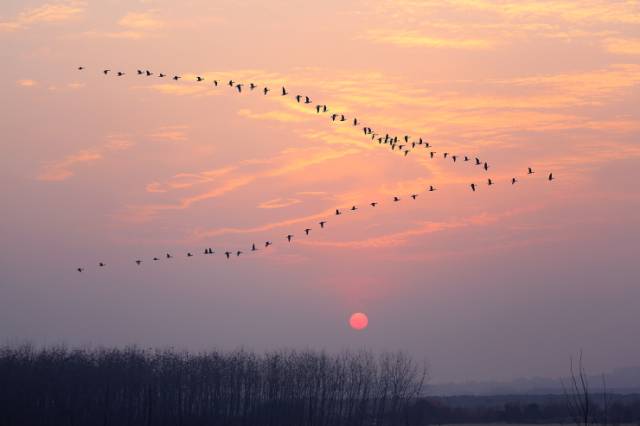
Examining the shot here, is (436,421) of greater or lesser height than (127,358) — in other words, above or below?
below

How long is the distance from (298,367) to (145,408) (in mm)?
31067

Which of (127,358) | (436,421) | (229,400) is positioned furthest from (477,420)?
(127,358)

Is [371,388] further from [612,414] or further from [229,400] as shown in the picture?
[612,414]

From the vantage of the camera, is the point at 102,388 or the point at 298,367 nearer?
the point at 102,388

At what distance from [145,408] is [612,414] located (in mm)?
76532

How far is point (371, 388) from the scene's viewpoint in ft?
374

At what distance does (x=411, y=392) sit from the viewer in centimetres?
10869

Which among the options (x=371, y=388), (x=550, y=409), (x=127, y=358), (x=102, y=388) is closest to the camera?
(x=102, y=388)

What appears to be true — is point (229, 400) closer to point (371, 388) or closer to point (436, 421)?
→ point (371, 388)

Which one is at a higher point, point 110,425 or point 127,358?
point 127,358

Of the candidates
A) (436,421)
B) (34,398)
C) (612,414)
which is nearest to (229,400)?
(34,398)

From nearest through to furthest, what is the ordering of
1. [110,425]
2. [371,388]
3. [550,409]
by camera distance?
[110,425] < [371,388] < [550,409]

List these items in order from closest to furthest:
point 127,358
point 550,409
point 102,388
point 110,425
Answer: point 110,425, point 102,388, point 127,358, point 550,409

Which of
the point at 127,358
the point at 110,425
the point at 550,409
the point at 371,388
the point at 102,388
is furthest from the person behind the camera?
the point at 550,409
